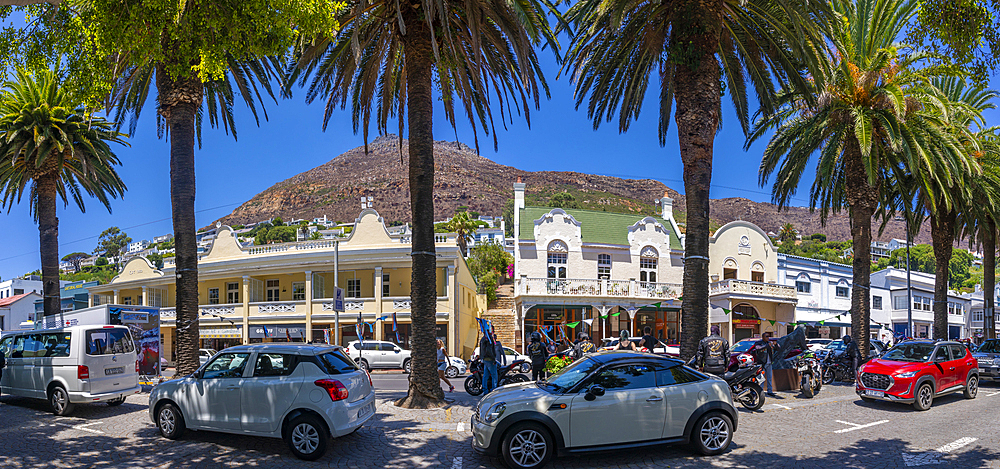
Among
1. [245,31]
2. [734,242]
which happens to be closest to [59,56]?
[245,31]

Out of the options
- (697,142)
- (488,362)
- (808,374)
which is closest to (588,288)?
(808,374)

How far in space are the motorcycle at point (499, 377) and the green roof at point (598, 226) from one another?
2294 centimetres

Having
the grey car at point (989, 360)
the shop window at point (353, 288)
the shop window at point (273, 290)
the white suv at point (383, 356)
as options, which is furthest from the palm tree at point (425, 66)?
the shop window at point (273, 290)

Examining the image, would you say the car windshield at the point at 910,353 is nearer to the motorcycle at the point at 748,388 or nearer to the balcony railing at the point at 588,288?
the motorcycle at the point at 748,388

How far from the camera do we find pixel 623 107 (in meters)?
17.3

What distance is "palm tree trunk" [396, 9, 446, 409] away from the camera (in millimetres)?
12289

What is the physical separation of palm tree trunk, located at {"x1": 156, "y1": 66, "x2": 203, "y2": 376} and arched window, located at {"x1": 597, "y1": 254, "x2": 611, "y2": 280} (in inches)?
1120

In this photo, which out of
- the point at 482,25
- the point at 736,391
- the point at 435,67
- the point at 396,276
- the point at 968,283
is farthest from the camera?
the point at 968,283

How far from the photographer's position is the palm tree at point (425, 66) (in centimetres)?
1233

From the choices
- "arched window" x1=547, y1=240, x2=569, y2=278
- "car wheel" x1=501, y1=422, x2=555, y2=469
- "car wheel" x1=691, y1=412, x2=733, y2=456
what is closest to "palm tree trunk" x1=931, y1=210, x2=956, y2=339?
"arched window" x1=547, y1=240, x2=569, y2=278

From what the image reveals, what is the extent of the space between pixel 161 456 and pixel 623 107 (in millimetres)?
14056

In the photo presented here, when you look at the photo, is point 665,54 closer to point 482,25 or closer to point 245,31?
point 482,25

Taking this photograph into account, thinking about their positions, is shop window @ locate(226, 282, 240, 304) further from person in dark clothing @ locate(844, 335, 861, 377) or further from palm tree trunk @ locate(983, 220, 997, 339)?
palm tree trunk @ locate(983, 220, 997, 339)

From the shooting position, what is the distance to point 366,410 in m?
9.02
